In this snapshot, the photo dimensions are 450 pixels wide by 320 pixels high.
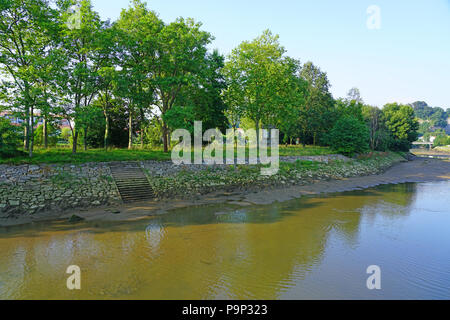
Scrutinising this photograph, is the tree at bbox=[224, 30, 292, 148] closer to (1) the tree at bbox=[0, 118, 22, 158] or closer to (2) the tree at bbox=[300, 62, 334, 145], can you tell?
(2) the tree at bbox=[300, 62, 334, 145]

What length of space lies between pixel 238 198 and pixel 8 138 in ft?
48.8

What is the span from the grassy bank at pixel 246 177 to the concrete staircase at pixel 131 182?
2.02 ft

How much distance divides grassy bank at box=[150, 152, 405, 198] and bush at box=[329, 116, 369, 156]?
7.78 feet

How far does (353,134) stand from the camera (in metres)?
32.6

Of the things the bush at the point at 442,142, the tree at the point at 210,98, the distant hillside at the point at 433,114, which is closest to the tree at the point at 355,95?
the tree at the point at 210,98

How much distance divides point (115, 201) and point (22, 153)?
6.84m

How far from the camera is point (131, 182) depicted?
16.8m

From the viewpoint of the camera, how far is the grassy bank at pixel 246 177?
17.7 m

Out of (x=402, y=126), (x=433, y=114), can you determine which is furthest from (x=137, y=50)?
(x=433, y=114)

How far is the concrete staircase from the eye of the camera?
15969 mm

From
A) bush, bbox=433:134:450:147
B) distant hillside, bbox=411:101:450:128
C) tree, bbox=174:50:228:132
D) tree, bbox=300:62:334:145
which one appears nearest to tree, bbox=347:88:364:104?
tree, bbox=300:62:334:145

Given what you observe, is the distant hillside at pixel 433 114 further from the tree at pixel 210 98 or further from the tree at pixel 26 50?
the tree at pixel 26 50
